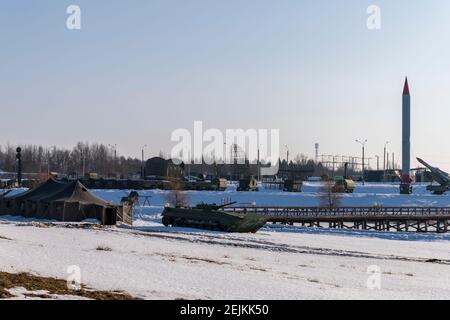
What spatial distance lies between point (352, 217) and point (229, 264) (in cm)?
4075

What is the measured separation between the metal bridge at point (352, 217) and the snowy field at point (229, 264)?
20585 millimetres

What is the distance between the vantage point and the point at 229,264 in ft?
77.3

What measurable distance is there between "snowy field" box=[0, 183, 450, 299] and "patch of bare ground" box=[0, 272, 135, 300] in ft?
2.11

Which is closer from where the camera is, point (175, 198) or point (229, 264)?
point (229, 264)

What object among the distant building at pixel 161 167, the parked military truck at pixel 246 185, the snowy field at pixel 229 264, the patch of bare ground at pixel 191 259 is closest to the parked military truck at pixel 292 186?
the parked military truck at pixel 246 185

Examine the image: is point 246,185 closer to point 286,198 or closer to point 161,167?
point 286,198

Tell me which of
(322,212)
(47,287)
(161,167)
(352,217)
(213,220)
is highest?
(161,167)

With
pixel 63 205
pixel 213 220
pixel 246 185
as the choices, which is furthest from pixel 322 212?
pixel 246 185

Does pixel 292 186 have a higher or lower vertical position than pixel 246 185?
lower

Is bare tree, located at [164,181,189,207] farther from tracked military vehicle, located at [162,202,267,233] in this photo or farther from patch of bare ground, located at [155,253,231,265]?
patch of bare ground, located at [155,253,231,265]

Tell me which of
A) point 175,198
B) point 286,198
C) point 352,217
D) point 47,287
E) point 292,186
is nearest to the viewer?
point 47,287

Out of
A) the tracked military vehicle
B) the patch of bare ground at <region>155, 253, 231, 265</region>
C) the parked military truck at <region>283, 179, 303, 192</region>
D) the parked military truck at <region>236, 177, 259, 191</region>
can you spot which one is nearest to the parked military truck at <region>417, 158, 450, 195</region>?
the parked military truck at <region>283, 179, 303, 192</region>

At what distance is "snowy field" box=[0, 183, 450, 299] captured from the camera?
57.0 feet
